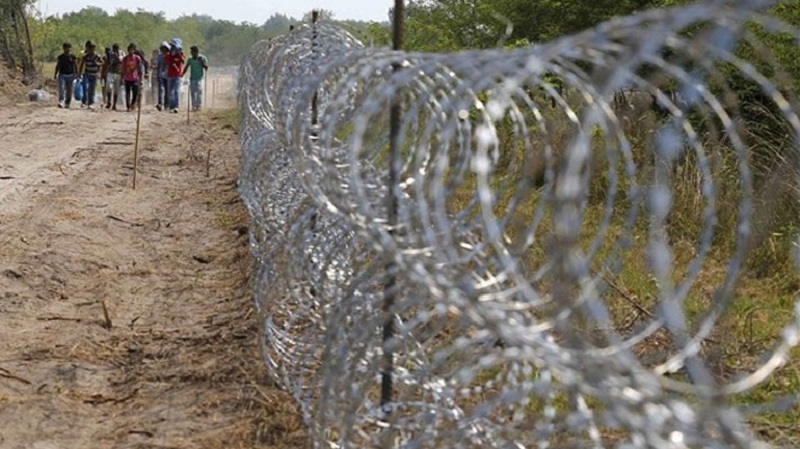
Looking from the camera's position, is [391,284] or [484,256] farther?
[391,284]

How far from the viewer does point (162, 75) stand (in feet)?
78.6

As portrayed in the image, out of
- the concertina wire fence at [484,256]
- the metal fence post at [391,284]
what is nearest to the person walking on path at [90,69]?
the concertina wire fence at [484,256]

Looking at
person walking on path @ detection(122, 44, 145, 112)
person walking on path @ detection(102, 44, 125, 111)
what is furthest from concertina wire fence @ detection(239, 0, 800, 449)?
person walking on path @ detection(102, 44, 125, 111)

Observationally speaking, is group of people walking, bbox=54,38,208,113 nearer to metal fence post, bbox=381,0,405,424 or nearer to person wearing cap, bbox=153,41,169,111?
person wearing cap, bbox=153,41,169,111

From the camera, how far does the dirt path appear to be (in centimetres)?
566

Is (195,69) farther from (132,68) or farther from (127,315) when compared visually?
(127,315)

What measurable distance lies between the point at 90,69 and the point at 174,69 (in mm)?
1954

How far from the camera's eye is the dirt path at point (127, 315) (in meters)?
5.66

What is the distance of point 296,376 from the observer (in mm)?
5902

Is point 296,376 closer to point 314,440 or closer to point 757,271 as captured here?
point 314,440

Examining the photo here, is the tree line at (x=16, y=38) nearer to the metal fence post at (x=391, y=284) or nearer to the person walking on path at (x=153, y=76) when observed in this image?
the person walking on path at (x=153, y=76)

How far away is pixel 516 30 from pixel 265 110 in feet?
34.5

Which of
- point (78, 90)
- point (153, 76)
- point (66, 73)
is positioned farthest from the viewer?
point (153, 76)

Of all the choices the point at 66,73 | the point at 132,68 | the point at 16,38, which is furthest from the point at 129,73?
the point at 16,38
